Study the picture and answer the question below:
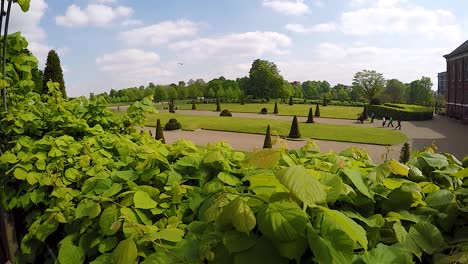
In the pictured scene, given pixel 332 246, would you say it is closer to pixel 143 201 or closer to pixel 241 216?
pixel 241 216

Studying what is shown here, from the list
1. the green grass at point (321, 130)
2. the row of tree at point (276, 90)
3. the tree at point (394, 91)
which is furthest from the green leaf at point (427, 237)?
the tree at point (394, 91)

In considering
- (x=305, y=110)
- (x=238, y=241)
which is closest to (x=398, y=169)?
(x=238, y=241)

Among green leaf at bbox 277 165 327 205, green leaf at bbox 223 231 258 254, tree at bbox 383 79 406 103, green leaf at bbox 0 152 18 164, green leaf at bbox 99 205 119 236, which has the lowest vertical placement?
green leaf at bbox 99 205 119 236

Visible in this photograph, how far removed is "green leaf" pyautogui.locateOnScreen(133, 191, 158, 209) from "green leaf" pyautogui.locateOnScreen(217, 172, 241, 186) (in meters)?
0.43

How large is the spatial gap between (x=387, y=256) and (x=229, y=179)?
1052 mm

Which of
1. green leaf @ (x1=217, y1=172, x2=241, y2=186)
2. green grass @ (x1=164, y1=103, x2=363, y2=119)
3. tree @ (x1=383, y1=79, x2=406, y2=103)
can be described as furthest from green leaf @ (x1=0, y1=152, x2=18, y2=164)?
tree @ (x1=383, y1=79, x2=406, y2=103)

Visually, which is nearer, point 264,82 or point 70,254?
point 70,254

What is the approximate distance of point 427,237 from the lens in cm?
155

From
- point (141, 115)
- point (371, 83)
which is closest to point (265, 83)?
point (371, 83)

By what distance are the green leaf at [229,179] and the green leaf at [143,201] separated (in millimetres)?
427

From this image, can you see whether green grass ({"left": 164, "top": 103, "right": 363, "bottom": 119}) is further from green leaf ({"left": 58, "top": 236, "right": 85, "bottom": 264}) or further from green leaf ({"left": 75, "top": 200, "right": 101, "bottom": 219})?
green leaf ({"left": 58, "top": 236, "right": 85, "bottom": 264})

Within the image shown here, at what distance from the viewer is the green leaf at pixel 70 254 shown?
6.43 feet

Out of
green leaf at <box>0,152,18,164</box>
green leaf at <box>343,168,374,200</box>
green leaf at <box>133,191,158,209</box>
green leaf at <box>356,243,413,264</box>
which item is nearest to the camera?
green leaf at <box>356,243,413,264</box>

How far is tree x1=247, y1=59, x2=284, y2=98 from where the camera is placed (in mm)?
79875
